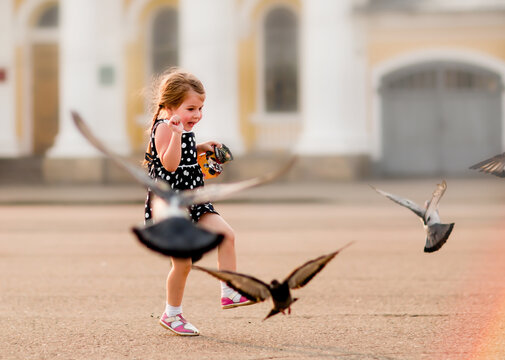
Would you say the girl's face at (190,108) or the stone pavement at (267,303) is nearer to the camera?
the girl's face at (190,108)

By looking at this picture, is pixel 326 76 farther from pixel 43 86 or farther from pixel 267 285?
pixel 267 285

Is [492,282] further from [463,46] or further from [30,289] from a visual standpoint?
[463,46]

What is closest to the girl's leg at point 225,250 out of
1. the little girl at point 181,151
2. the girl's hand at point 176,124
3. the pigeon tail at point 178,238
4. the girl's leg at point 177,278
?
the little girl at point 181,151

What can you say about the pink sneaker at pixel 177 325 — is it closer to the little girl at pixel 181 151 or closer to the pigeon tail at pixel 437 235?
the little girl at pixel 181 151

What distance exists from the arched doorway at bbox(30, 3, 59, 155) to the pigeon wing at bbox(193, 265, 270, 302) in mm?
24811

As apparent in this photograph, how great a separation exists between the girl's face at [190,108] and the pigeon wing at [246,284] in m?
1.13

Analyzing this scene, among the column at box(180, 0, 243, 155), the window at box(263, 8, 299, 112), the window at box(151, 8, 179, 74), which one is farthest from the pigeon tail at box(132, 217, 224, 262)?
the window at box(151, 8, 179, 74)

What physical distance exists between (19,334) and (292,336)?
5.46ft

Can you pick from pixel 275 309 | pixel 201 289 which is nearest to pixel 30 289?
pixel 201 289

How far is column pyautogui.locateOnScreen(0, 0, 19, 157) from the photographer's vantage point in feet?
92.2

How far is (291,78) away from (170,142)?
22263 millimetres

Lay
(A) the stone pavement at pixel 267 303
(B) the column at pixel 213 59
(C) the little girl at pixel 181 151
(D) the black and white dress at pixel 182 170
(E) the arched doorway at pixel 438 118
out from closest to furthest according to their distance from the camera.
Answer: (C) the little girl at pixel 181 151
(D) the black and white dress at pixel 182 170
(A) the stone pavement at pixel 267 303
(B) the column at pixel 213 59
(E) the arched doorway at pixel 438 118

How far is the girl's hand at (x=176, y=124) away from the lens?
5.06m

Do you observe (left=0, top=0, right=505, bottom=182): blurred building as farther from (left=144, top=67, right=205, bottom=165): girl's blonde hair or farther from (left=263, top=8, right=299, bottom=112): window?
(left=144, top=67, right=205, bottom=165): girl's blonde hair
